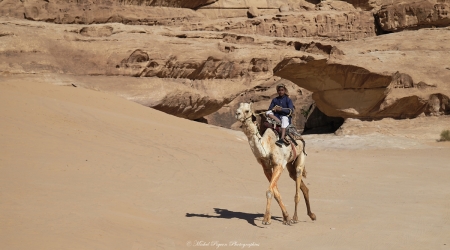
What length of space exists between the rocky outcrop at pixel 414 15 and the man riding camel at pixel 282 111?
22.3m

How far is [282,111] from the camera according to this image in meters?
8.46

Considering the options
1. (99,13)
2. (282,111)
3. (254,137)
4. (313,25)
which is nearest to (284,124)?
(282,111)

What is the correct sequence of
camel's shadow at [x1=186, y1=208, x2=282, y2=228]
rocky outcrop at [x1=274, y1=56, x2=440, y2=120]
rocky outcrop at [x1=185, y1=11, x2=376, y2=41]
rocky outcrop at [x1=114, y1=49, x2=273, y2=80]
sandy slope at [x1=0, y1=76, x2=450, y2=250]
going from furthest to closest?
rocky outcrop at [x1=185, y1=11, x2=376, y2=41]
rocky outcrop at [x1=274, y1=56, x2=440, y2=120]
rocky outcrop at [x1=114, y1=49, x2=273, y2=80]
camel's shadow at [x1=186, y1=208, x2=282, y2=228]
sandy slope at [x1=0, y1=76, x2=450, y2=250]

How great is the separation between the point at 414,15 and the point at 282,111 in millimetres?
22787

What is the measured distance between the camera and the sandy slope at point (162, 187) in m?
6.84

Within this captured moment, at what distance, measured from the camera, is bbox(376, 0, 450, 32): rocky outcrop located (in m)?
28.5

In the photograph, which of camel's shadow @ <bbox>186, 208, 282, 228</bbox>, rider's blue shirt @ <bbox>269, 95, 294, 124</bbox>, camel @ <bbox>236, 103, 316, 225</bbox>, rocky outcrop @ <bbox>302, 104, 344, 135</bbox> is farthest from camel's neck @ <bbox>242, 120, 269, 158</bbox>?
rocky outcrop @ <bbox>302, 104, 344, 135</bbox>

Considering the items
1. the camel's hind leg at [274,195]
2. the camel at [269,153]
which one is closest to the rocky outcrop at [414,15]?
the camel at [269,153]

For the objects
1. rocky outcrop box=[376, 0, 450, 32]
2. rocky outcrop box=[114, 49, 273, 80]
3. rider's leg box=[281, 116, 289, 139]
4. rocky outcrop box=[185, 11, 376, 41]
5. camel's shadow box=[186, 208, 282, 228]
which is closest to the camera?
rider's leg box=[281, 116, 289, 139]

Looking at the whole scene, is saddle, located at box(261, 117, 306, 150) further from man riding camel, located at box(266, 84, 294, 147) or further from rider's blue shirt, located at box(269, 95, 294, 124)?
rider's blue shirt, located at box(269, 95, 294, 124)

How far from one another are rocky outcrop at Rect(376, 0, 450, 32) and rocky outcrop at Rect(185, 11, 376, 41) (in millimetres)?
779

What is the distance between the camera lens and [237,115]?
7766 mm

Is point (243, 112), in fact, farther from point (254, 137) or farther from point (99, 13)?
point (99, 13)

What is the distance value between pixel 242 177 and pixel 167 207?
3.69 metres
